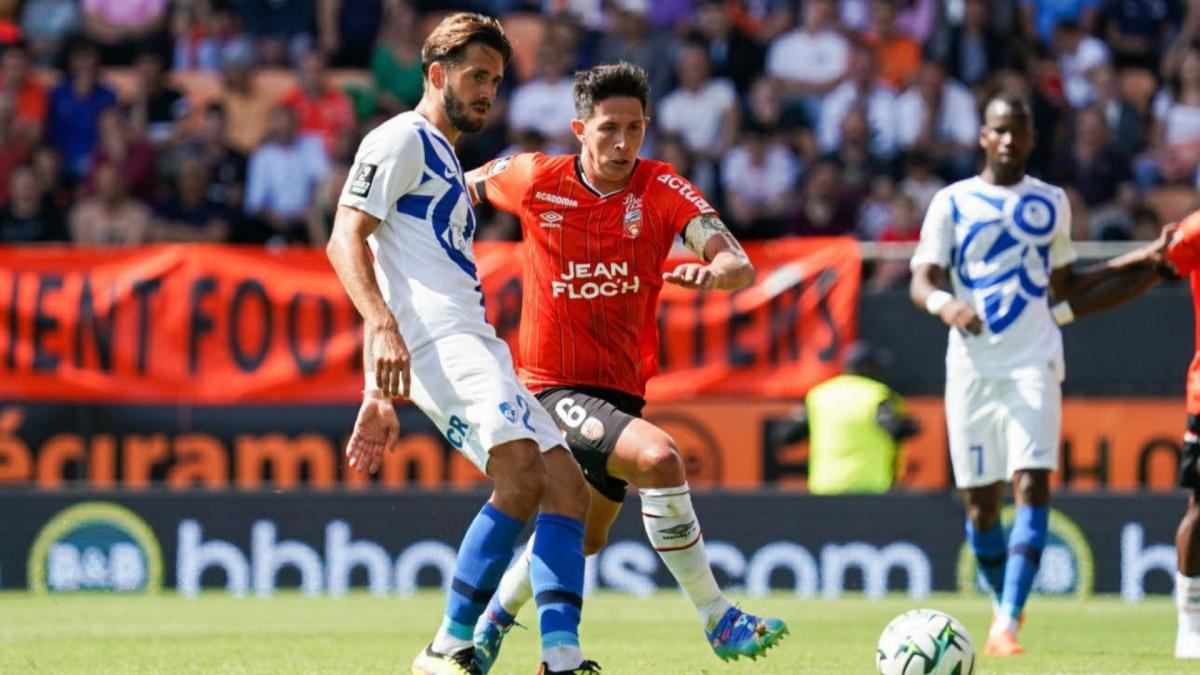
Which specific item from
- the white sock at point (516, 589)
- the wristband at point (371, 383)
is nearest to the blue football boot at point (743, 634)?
the white sock at point (516, 589)

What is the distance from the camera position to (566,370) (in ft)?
26.7

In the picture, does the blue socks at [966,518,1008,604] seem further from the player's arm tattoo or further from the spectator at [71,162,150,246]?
the spectator at [71,162,150,246]

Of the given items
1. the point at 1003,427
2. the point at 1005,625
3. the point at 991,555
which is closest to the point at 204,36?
the point at 1003,427

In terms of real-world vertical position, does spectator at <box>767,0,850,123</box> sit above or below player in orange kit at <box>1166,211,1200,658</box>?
above

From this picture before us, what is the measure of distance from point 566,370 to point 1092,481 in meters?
7.02

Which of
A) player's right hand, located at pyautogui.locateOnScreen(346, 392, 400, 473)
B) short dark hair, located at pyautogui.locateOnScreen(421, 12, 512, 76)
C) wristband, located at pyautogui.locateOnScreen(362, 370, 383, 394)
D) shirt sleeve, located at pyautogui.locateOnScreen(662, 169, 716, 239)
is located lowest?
player's right hand, located at pyautogui.locateOnScreen(346, 392, 400, 473)

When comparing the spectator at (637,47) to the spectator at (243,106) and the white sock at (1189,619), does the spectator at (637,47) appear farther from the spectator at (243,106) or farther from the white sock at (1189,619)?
the white sock at (1189,619)

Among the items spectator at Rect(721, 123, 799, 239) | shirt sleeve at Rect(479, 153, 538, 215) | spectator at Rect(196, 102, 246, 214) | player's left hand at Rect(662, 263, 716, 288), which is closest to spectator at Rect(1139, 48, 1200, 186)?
spectator at Rect(721, 123, 799, 239)

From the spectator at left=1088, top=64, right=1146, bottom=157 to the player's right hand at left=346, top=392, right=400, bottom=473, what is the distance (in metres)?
11.1

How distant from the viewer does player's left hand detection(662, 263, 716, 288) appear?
23.9ft

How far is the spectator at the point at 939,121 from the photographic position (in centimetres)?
1664

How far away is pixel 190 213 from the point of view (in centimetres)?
1639

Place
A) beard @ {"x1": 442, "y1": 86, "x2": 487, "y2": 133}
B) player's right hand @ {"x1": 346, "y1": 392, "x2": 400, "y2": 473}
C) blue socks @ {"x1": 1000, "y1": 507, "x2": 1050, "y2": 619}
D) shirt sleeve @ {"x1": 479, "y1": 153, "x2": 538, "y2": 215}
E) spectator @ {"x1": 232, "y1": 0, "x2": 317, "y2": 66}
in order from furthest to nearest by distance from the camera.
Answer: spectator @ {"x1": 232, "y1": 0, "x2": 317, "y2": 66} → blue socks @ {"x1": 1000, "y1": 507, "x2": 1050, "y2": 619} → shirt sleeve @ {"x1": 479, "y1": 153, "x2": 538, "y2": 215} → beard @ {"x1": 442, "y1": 86, "x2": 487, "y2": 133} → player's right hand @ {"x1": 346, "y1": 392, "x2": 400, "y2": 473}

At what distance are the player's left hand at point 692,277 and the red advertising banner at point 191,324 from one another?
22.8 feet
